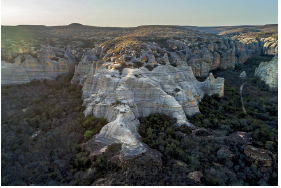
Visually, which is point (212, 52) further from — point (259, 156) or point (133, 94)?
point (259, 156)

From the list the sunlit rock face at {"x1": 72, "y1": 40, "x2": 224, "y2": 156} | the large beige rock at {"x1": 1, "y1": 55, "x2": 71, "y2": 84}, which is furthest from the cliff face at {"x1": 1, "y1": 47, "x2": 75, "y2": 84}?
the sunlit rock face at {"x1": 72, "y1": 40, "x2": 224, "y2": 156}

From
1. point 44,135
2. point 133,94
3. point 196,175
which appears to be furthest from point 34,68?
point 196,175

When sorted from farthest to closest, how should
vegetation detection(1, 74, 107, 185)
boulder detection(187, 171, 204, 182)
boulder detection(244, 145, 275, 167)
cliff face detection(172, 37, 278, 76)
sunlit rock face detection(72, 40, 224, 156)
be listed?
cliff face detection(172, 37, 278, 76) → sunlit rock face detection(72, 40, 224, 156) → boulder detection(244, 145, 275, 167) → vegetation detection(1, 74, 107, 185) → boulder detection(187, 171, 204, 182)

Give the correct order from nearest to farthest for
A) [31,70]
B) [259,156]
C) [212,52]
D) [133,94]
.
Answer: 1. [259,156]
2. [133,94]
3. [31,70]
4. [212,52]

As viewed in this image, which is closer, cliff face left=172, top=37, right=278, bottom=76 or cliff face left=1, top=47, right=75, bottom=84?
cliff face left=1, top=47, right=75, bottom=84

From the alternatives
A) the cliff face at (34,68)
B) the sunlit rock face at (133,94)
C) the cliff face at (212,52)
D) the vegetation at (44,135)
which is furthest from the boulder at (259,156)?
the cliff face at (34,68)

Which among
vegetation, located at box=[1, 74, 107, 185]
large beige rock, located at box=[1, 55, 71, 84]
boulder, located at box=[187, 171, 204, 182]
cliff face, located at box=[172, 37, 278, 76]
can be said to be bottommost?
boulder, located at box=[187, 171, 204, 182]

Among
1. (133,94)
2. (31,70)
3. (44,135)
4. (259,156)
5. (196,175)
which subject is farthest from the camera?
(31,70)

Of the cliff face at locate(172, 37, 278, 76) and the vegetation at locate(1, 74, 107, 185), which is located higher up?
the cliff face at locate(172, 37, 278, 76)

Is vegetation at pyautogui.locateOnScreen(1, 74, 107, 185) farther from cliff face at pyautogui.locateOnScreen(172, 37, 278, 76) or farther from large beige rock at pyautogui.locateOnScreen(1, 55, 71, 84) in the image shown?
cliff face at pyautogui.locateOnScreen(172, 37, 278, 76)
